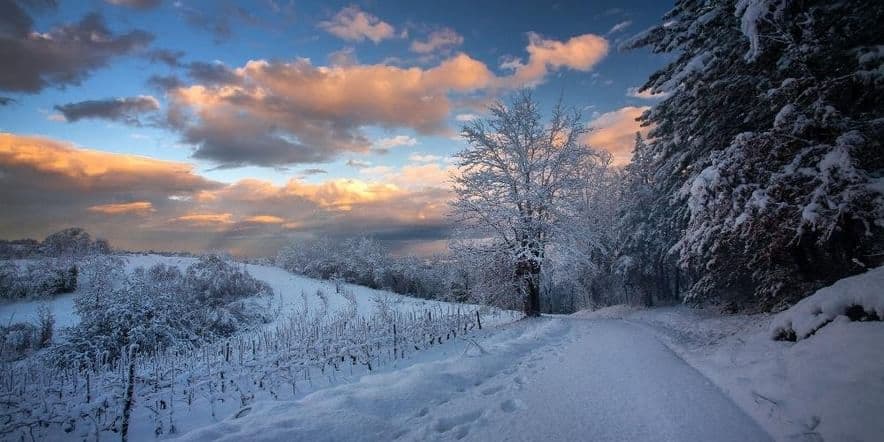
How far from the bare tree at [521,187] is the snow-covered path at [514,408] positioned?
8635mm

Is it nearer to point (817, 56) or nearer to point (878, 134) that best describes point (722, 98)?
point (817, 56)

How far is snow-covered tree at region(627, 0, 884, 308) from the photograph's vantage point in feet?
23.9

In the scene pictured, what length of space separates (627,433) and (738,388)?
2.43 m

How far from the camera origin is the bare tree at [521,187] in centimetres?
1595

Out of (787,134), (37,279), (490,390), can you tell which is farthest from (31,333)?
(787,134)

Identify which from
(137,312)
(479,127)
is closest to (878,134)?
(479,127)

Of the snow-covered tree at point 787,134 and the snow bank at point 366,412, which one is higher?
the snow-covered tree at point 787,134

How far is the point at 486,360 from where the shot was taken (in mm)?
7617

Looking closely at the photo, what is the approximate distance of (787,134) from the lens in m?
7.71

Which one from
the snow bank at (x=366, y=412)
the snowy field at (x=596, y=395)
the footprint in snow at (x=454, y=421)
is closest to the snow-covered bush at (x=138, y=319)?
the snowy field at (x=596, y=395)

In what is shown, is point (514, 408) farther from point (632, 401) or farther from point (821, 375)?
point (821, 375)

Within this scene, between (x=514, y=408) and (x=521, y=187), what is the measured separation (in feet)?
40.7

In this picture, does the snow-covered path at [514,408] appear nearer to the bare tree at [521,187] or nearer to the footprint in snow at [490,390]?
the footprint in snow at [490,390]

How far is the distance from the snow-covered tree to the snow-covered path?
3973 mm
